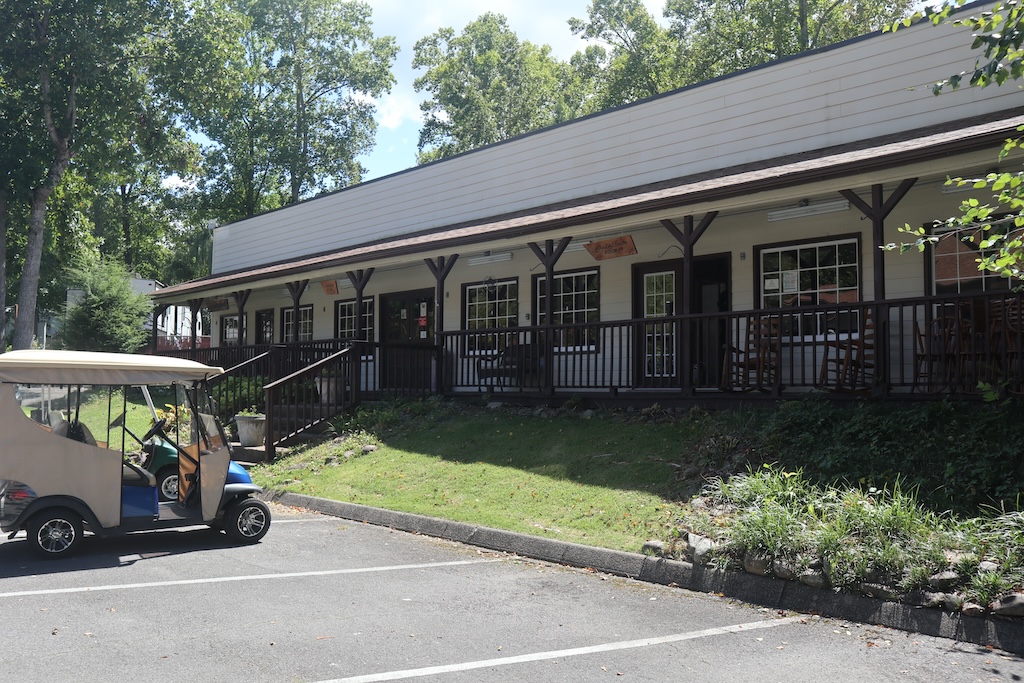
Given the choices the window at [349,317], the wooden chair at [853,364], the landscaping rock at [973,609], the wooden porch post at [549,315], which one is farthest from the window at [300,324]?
the landscaping rock at [973,609]

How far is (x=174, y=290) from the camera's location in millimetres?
26281

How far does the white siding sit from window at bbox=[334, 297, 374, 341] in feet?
5.80

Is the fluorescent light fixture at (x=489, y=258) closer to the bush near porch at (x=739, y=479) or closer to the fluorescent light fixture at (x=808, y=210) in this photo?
the bush near porch at (x=739, y=479)

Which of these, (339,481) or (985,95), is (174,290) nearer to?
(339,481)

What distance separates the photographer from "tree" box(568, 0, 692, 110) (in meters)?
39.3

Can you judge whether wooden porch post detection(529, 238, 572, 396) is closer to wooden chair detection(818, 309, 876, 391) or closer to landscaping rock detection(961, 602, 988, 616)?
wooden chair detection(818, 309, 876, 391)

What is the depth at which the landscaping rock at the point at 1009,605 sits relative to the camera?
554 cm

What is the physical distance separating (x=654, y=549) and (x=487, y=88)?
4265cm

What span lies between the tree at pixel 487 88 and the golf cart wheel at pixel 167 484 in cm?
3881

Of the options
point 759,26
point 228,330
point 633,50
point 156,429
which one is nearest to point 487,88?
point 633,50

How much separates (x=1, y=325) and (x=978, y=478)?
29358 millimetres

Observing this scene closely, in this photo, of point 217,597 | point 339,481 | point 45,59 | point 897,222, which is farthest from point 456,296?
point 45,59

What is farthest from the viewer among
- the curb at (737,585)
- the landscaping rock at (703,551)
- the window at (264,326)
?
the window at (264,326)

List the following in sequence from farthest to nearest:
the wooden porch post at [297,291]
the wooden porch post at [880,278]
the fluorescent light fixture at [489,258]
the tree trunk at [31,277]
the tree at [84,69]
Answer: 1. the tree trunk at [31,277]
2. the tree at [84,69]
3. the wooden porch post at [297,291]
4. the fluorescent light fixture at [489,258]
5. the wooden porch post at [880,278]
